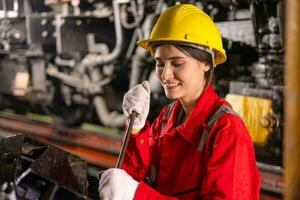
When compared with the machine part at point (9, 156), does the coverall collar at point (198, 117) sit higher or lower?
higher

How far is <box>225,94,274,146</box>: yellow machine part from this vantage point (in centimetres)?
414

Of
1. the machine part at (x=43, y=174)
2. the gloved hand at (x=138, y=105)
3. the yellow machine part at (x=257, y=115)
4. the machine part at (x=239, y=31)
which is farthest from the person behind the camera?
the machine part at (x=239, y=31)

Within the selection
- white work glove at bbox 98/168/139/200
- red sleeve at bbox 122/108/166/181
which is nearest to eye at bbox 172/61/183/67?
red sleeve at bbox 122/108/166/181

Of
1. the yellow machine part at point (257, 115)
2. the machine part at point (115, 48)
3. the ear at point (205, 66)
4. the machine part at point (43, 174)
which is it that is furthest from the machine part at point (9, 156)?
the machine part at point (115, 48)

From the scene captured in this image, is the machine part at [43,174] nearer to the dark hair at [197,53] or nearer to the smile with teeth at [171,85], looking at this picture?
the smile with teeth at [171,85]

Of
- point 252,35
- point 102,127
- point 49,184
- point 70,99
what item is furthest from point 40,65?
point 49,184

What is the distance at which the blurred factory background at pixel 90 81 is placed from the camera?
2.05 m

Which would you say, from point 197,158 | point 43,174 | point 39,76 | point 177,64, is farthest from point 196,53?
point 39,76

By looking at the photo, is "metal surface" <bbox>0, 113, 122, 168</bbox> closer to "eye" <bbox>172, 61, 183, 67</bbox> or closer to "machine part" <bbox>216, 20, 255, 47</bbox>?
"machine part" <bbox>216, 20, 255, 47</bbox>

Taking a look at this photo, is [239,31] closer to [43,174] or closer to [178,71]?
[178,71]

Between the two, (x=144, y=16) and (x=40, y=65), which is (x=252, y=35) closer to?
(x=144, y=16)

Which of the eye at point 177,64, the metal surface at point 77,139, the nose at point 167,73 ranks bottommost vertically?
the metal surface at point 77,139

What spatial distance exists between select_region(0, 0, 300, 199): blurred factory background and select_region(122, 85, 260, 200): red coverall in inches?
17.2

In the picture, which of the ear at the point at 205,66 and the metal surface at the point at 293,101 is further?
the ear at the point at 205,66
